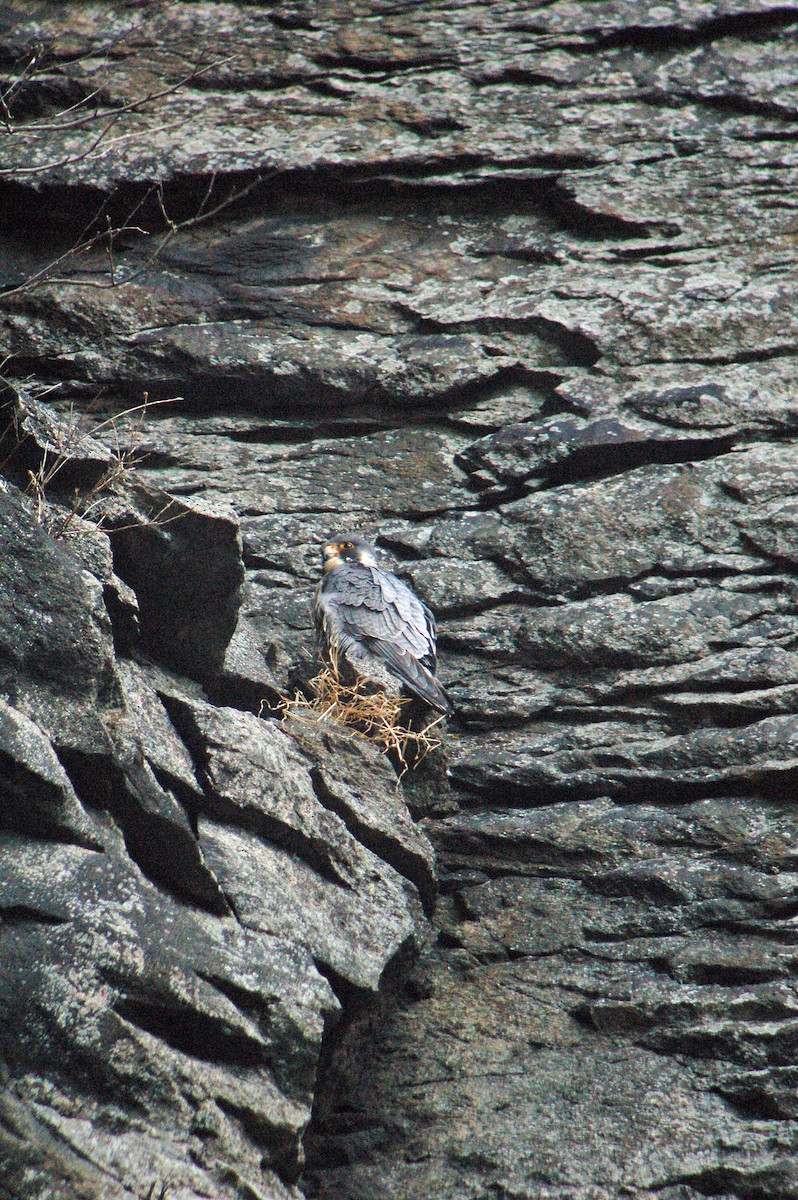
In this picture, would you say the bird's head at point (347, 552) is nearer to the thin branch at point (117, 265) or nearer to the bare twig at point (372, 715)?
the bare twig at point (372, 715)

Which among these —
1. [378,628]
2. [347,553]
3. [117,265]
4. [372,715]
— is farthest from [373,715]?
[117,265]

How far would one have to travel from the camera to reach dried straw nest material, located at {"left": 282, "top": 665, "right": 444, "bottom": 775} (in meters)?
4.87

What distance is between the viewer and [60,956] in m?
2.74

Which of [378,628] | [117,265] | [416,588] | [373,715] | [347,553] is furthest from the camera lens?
[117,265]

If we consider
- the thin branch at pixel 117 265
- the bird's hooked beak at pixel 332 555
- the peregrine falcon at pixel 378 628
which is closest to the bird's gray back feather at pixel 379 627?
the peregrine falcon at pixel 378 628

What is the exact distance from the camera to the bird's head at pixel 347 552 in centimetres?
561

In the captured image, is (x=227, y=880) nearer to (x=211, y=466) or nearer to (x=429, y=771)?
(x=429, y=771)

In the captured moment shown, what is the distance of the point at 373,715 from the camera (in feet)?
16.1

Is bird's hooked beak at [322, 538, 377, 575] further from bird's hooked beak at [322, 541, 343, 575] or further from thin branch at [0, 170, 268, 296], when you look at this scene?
thin branch at [0, 170, 268, 296]

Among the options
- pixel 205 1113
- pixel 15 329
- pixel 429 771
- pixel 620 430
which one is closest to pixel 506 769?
pixel 429 771

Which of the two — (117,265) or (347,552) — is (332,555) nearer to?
(347,552)

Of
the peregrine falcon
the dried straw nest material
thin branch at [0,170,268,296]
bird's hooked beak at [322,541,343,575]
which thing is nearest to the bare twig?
the dried straw nest material

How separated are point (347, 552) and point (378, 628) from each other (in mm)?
655

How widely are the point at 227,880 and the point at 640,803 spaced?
2147 mm
